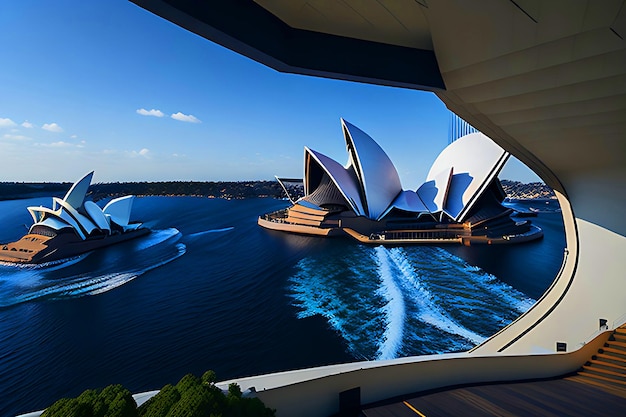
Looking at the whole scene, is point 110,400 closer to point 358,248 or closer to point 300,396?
point 300,396

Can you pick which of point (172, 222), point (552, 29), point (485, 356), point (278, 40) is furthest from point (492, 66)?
point (172, 222)

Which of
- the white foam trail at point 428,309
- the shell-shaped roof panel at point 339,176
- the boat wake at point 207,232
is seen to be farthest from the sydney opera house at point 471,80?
the boat wake at point 207,232

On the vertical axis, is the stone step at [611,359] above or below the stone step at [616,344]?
below

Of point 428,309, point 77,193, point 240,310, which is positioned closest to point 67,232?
point 77,193

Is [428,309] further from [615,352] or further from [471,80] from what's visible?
[471,80]

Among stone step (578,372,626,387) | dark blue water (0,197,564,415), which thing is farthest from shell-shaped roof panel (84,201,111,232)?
stone step (578,372,626,387)

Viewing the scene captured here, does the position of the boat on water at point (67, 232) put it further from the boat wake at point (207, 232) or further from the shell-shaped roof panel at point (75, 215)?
the boat wake at point (207, 232)
